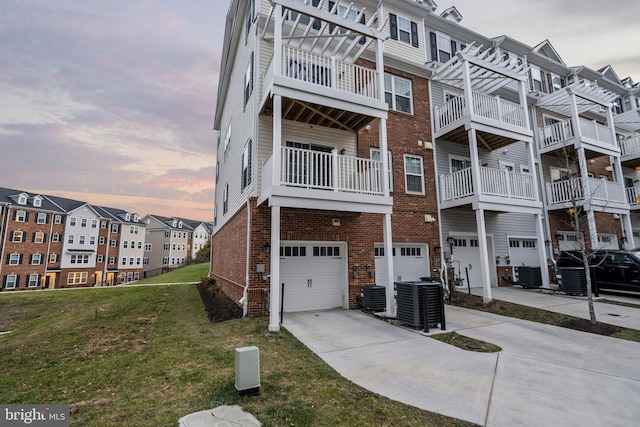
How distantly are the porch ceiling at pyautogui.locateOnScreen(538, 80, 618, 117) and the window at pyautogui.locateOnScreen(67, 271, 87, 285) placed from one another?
57.0 m

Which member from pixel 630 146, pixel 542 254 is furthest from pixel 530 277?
pixel 630 146

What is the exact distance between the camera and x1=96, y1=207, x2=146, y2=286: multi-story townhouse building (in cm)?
4684

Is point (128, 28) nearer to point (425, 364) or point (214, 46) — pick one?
point (214, 46)

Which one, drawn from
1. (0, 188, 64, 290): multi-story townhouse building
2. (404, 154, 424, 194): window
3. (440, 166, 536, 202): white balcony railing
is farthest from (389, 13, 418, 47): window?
(0, 188, 64, 290): multi-story townhouse building

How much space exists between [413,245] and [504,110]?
726cm

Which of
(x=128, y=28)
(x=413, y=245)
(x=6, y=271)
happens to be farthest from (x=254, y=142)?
(x=6, y=271)

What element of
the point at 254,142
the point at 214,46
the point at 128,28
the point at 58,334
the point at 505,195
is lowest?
the point at 58,334

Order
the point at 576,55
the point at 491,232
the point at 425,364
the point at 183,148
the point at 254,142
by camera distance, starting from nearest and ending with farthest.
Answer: the point at 425,364 → the point at 254,142 → the point at 491,232 → the point at 576,55 → the point at 183,148

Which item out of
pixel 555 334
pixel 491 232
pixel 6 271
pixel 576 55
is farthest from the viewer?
pixel 6 271

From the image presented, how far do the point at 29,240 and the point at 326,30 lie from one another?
154 feet

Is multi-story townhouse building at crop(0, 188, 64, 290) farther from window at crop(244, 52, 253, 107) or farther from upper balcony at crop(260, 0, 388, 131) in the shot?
upper balcony at crop(260, 0, 388, 131)

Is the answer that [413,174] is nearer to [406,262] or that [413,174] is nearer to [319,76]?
[406,262]

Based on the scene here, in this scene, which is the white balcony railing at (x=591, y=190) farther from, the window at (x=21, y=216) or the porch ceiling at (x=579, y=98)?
the window at (x=21, y=216)

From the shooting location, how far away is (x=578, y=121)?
1459 centimetres
